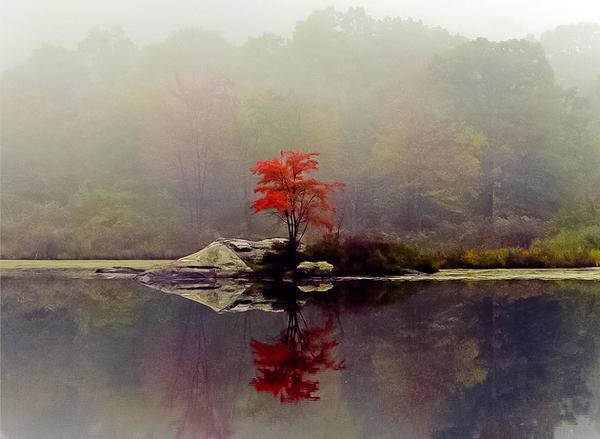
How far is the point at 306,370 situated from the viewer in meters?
6.29

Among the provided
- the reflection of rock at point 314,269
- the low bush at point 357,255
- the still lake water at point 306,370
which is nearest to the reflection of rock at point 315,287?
the reflection of rock at point 314,269

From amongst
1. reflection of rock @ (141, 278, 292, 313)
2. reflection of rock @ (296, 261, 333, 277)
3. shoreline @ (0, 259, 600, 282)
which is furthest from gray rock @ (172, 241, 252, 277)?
shoreline @ (0, 259, 600, 282)

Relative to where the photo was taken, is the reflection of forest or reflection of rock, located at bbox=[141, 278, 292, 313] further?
reflection of rock, located at bbox=[141, 278, 292, 313]

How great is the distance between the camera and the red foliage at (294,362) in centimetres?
561

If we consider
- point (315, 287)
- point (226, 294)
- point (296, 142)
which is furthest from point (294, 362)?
point (296, 142)

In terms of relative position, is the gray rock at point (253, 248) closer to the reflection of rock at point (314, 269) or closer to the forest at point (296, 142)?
the reflection of rock at point (314, 269)

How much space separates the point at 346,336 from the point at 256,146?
871 inches

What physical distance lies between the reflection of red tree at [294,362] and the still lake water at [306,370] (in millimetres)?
22

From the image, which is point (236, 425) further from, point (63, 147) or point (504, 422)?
point (63, 147)

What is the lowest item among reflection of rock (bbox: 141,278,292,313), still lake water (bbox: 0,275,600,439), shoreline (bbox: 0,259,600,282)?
still lake water (bbox: 0,275,600,439)

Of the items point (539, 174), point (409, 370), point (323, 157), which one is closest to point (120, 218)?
point (323, 157)

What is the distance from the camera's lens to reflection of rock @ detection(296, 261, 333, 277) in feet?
56.7

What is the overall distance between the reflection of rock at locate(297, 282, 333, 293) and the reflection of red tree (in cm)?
547

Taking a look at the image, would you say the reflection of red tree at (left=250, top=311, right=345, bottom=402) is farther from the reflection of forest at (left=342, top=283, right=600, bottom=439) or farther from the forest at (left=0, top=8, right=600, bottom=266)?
the forest at (left=0, top=8, right=600, bottom=266)
